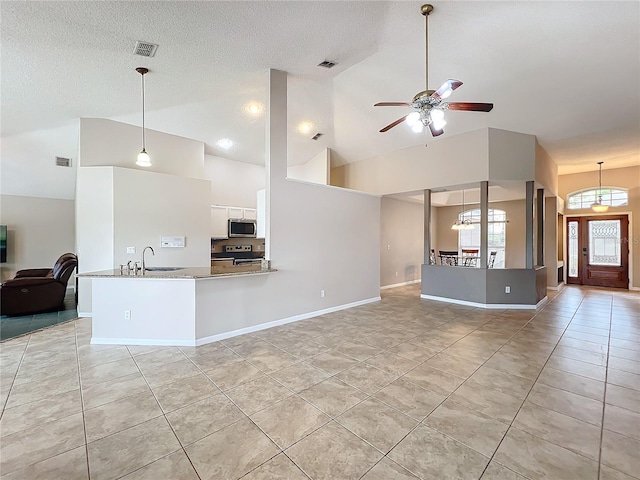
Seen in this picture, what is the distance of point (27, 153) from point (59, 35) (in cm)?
452

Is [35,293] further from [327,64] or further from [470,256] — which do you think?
[470,256]

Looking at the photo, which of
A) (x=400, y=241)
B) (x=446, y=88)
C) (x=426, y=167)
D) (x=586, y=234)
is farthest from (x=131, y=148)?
(x=586, y=234)

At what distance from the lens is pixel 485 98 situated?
16.2 ft

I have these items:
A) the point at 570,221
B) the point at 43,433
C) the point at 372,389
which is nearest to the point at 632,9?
the point at 372,389

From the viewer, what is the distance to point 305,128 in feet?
21.2

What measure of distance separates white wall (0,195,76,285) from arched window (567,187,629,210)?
1493 centimetres

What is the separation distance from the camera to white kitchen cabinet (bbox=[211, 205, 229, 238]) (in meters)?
6.95

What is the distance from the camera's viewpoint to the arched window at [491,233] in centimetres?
920

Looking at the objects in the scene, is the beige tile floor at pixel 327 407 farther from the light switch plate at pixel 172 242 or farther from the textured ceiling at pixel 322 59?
the textured ceiling at pixel 322 59

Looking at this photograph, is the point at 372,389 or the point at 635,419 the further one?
the point at 372,389

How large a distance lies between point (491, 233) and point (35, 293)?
1168 cm

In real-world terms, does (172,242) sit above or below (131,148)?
below

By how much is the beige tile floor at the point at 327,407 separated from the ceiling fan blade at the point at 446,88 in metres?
2.82

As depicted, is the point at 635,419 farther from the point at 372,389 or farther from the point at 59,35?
the point at 59,35
